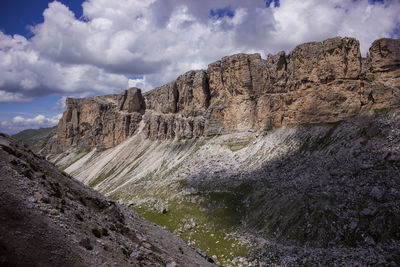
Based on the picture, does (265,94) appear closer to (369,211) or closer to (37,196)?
(369,211)

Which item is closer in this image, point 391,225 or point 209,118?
point 391,225

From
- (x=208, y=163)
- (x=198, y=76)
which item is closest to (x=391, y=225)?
(x=208, y=163)

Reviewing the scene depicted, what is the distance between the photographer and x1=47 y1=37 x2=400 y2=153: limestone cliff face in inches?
2574

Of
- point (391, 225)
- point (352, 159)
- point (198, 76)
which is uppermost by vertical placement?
point (198, 76)

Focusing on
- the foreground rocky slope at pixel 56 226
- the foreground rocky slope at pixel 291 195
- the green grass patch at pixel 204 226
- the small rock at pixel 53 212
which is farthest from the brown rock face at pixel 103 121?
the small rock at pixel 53 212

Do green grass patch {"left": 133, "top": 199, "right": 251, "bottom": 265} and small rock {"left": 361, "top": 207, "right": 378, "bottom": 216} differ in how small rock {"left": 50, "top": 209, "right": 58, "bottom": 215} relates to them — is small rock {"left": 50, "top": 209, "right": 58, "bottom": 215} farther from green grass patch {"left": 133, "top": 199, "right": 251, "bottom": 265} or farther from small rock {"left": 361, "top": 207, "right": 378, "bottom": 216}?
small rock {"left": 361, "top": 207, "right": 378, "bottom": 216}

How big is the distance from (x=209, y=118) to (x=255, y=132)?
2582cm

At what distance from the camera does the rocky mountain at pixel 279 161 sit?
1500 inches

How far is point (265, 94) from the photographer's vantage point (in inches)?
3546

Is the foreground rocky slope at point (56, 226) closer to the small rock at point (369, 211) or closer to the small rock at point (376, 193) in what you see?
the small rock at point (369, 211)

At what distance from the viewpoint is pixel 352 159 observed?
48.5 metres

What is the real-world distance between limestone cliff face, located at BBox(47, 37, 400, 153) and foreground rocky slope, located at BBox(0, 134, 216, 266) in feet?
212

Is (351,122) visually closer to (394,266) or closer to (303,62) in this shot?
(303,62)

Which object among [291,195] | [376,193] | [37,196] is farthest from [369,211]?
[37,196]
